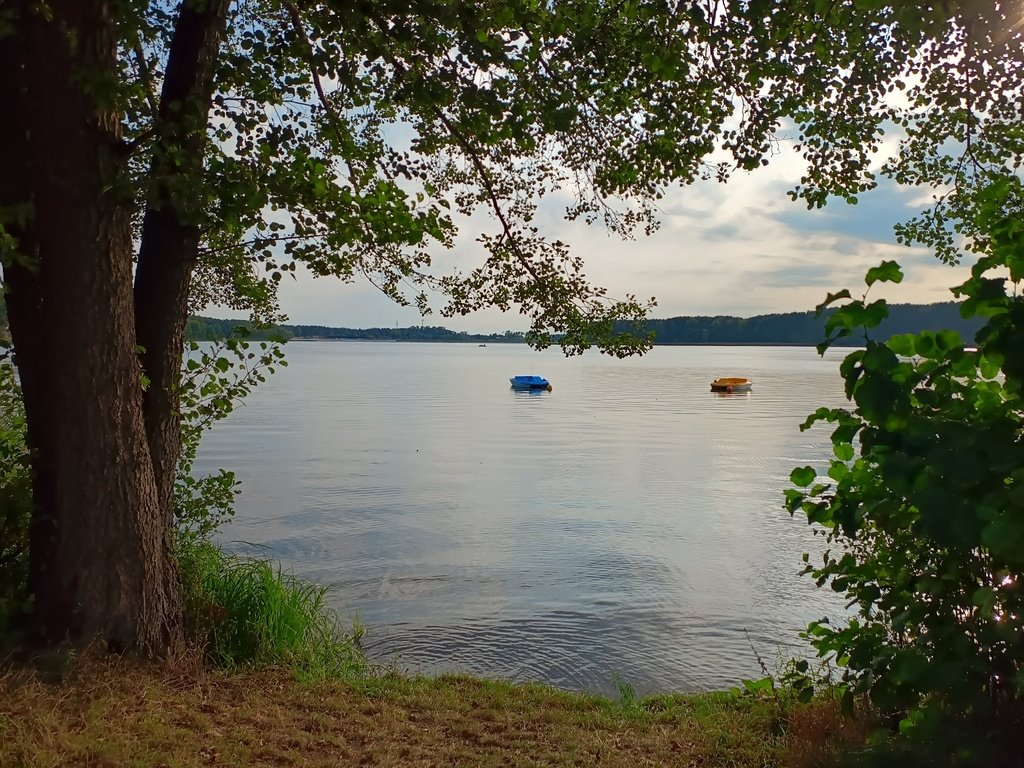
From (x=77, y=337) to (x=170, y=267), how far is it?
1093 mm

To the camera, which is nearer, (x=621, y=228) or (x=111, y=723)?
(x=111, y=723)

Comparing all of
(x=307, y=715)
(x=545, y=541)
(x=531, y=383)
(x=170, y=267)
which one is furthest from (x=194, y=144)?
(x=531, y=383)

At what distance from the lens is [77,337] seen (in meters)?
5.22

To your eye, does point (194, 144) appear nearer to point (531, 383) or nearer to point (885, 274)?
point (885, 274)

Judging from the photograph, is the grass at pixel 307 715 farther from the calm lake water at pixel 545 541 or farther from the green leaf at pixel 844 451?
the calm lake water at pixel 545 541

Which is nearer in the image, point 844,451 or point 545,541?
point 844,451

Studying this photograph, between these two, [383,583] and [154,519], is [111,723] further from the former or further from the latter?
[383,583]

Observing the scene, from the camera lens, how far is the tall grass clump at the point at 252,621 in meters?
7.03

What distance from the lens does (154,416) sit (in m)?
6.22

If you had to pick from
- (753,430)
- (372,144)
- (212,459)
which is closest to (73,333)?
(372,144)

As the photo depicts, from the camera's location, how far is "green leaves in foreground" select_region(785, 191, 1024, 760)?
256cm

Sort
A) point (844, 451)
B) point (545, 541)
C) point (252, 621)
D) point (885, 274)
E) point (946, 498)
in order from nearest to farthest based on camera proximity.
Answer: point (946, 498) → point (885, 274) → point (844, 451) → point (252, 621) → point (545, 541)

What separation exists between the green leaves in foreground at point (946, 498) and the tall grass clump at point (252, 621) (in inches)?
211

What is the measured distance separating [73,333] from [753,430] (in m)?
39.3
